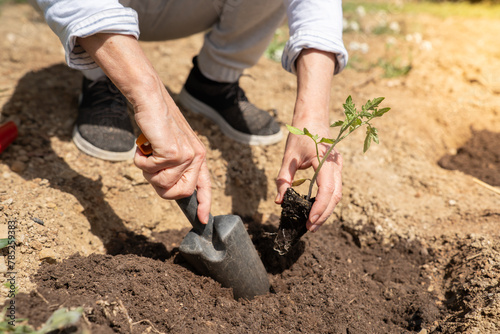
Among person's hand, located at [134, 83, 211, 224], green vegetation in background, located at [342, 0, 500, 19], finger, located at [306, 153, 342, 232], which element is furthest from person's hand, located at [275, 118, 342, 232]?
green vegetation in background, located at [342, 0, 500, 19]

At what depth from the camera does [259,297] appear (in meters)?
1.87

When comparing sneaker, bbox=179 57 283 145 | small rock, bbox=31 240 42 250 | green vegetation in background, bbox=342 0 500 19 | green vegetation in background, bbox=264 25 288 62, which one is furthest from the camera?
green vegetation in background, bbox=342 0 500 19

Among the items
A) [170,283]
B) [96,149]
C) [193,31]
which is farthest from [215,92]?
[170,283]

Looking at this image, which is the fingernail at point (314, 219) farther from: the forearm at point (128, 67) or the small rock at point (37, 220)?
the small rock at point (37, 220)

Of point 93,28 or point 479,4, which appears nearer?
point 93,28

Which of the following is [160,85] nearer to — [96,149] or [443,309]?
[96,149]

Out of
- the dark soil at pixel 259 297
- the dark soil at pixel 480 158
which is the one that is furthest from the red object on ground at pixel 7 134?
the dark soil at pixel 480 158

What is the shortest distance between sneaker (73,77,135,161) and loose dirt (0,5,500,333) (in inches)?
3.1

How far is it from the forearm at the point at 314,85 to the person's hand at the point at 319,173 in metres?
0.05

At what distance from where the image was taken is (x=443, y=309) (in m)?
1.89

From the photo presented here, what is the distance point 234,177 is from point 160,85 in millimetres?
1198

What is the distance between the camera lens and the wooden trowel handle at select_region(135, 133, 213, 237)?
1.49m

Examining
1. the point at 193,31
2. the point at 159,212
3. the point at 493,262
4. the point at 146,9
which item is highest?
the point at 146,9

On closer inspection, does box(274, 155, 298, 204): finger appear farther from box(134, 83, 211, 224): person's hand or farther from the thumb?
box(134, 83, 211, 224): person's hand
